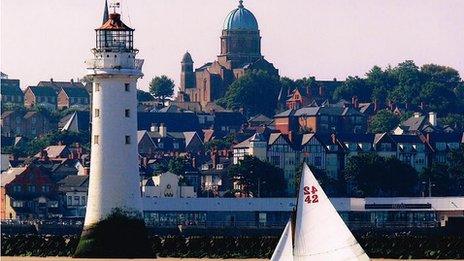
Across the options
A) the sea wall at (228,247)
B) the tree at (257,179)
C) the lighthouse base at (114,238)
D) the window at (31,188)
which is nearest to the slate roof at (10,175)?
the window at (31,188)

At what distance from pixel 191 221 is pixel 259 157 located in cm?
5169

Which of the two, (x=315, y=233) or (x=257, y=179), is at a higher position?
(x=257, y=179)

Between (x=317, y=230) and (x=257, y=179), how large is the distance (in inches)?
4496

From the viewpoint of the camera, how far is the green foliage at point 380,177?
17738 centimetres

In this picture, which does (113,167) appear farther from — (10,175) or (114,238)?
(10,175)

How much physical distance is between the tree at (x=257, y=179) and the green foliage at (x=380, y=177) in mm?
6612

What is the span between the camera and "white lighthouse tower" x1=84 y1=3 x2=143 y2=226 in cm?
8150

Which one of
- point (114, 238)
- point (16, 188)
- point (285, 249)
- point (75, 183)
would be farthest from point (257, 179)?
point (285, 249)

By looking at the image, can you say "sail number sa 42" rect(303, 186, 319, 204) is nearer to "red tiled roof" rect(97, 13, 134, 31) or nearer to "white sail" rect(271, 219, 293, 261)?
"white sail" rect(271, 219, 293, 261)

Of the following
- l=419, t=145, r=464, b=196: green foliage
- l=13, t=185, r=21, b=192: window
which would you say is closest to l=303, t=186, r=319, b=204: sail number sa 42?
l=13, t=185, r=21, b=192: window

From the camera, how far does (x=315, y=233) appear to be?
2441 inches

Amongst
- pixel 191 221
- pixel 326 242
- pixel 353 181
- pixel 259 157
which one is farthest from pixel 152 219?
pixel 326 242

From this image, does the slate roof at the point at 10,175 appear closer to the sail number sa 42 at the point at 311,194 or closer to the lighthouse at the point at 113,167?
the lighthouse at the point at 113,167

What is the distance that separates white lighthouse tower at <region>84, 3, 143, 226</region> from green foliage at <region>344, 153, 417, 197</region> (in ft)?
307
